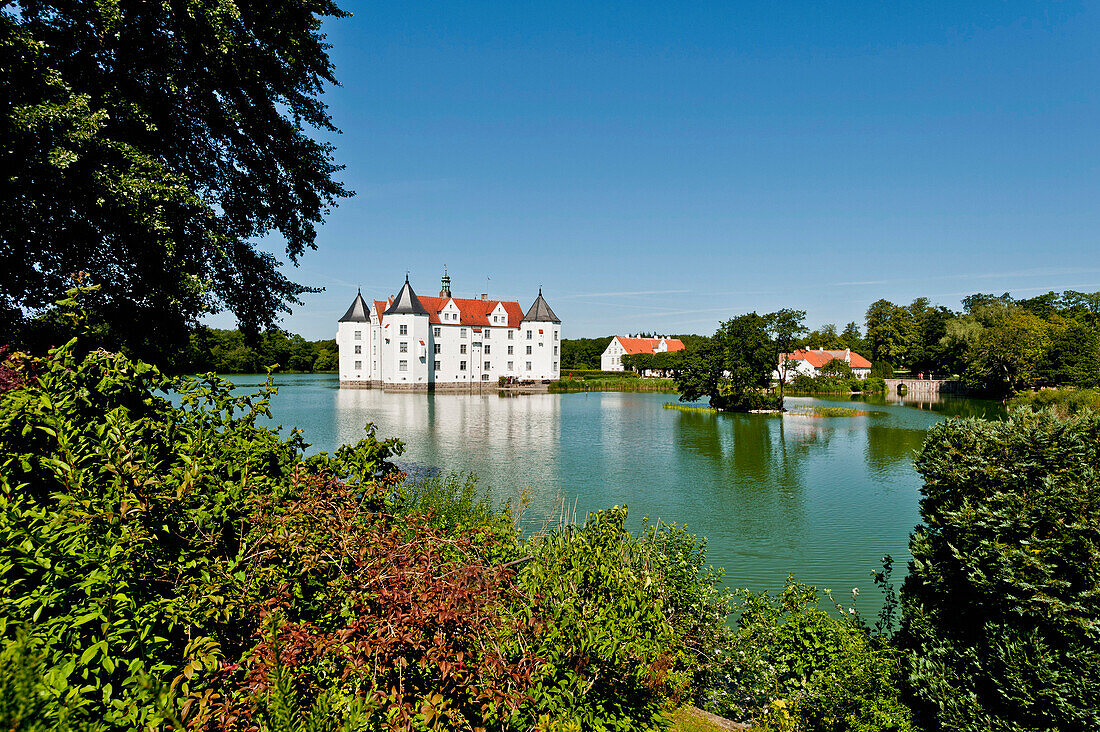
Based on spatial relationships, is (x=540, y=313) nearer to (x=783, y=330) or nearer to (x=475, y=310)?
(x=475, y=310)

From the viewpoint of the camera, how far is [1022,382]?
48.2m

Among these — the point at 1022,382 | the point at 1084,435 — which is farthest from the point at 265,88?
the point at 1022,382

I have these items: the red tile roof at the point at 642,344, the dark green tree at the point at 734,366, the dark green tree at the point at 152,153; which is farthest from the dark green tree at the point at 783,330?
the red tile roof at the point at 642,344

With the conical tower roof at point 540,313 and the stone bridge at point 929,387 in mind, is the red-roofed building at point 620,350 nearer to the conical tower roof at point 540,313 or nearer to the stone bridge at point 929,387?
the conical tower roof at point 540,313

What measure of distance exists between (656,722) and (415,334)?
54208 mm

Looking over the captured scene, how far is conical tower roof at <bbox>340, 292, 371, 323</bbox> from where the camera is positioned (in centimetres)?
5947

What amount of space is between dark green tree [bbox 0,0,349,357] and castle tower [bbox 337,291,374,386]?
53.2 m

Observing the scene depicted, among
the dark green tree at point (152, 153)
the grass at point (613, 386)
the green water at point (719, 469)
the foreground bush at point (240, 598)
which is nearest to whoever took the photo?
the foreground bush at point (240, 598)

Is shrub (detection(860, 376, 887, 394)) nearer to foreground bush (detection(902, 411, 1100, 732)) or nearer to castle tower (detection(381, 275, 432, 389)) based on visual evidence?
castle tower (detection(381, 275, 432, 389))

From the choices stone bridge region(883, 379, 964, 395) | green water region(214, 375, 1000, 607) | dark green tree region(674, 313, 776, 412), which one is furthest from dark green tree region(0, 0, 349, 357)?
stone bridge region(883, 379, 964, 395)

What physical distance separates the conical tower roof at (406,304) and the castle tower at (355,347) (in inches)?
203

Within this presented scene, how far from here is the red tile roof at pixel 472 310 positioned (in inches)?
2340

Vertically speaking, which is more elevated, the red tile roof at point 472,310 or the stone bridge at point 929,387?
the red tile roof at point 472,310

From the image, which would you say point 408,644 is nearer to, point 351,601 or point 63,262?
point 351,601
